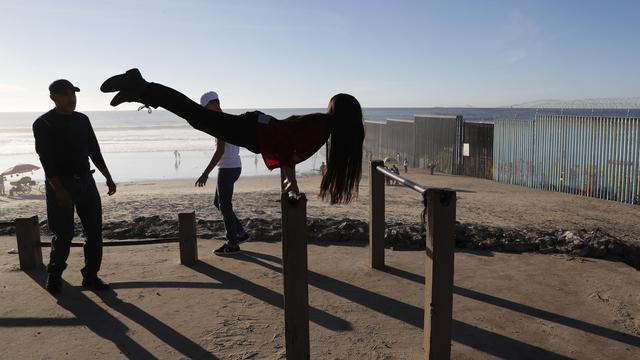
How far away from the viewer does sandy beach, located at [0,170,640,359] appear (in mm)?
3299

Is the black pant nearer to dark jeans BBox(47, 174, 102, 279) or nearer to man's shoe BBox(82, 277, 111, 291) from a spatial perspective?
dark jeans BBox(47, 174, 102, 279)

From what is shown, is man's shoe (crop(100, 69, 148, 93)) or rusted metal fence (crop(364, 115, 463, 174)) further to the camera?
rusted metal fence (crop(364, 115, 463, 174))

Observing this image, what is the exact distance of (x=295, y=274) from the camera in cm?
254

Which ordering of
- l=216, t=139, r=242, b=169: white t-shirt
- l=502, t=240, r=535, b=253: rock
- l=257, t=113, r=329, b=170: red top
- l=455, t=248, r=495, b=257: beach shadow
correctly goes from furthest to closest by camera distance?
l=502, t=240, r=535, b=253: rock
l=455, t=248, r=495, b=257: beach shadow
l=216, t=139, r=242, b=169: white t-shirt
l=257, t=113, r=329, b=170: red top

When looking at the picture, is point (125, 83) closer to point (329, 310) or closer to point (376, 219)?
point (329, 310)

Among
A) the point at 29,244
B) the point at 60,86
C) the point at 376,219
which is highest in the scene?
the point at 60,86

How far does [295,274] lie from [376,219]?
2.42 m

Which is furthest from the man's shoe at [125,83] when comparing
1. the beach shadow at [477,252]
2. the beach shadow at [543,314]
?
the beach shadow at [477,252]

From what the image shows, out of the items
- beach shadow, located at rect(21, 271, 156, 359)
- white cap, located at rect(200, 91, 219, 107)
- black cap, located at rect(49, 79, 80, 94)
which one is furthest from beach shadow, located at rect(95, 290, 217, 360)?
white cap, located at rect(200, 91, 219, 107)

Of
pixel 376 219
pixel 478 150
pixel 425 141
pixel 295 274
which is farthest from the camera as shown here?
pixel 425 141

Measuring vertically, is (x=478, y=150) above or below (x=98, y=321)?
above

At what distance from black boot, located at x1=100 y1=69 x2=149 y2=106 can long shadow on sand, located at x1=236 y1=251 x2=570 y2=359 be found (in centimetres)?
234

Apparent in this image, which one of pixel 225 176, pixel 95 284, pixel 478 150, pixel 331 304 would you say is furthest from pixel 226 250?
pixel 478 150

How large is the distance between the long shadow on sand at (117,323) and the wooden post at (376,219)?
210cm
